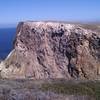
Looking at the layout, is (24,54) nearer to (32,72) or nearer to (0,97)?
(32,72)

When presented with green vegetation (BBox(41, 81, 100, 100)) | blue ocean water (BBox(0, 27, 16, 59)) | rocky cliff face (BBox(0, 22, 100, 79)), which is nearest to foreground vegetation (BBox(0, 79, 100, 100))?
green vegetation (BBox(41, 81, 100, 100))

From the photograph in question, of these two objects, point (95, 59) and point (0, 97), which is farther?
point (95, 59)

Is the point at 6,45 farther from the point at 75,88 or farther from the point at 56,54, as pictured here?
the point at 75,88

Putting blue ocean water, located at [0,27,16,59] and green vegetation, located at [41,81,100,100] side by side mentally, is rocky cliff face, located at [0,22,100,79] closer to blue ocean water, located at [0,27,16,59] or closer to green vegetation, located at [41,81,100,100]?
green vegetation, located at [41,81,100,100]

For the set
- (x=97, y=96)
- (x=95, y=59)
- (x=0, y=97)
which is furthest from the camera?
(x=95, y=59)

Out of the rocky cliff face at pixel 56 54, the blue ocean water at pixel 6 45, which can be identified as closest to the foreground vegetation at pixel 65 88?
the rocky cliff face at pixel 56 54

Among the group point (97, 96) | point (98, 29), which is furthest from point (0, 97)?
point (98, 29)

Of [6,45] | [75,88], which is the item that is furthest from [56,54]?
[6,45]
